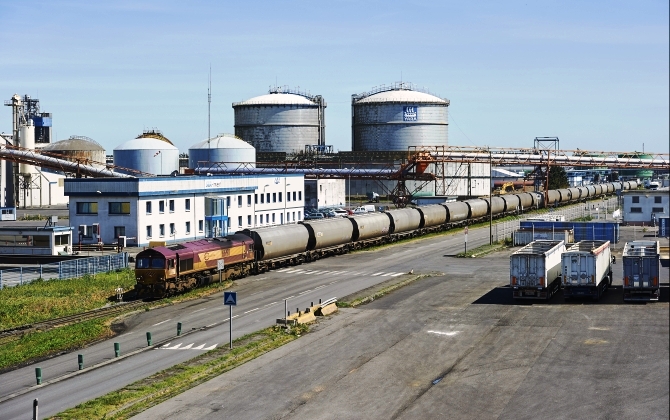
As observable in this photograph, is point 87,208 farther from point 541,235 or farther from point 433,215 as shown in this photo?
point 541,235

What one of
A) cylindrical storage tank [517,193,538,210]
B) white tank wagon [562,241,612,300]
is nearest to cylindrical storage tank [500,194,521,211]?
cylindrical storage tank [517,193,538,210]

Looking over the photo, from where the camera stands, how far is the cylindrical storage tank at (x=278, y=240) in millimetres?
67812

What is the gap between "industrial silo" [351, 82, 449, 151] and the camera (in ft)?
578

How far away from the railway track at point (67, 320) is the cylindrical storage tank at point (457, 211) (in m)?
57.3

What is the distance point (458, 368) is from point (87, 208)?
59.4 m

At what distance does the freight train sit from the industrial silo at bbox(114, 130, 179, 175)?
55.9m

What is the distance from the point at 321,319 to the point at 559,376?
58.2 feet

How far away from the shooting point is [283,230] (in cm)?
7150

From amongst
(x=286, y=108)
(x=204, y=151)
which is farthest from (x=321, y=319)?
(x=286, y=108)

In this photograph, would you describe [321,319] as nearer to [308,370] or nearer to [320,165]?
[308,370]

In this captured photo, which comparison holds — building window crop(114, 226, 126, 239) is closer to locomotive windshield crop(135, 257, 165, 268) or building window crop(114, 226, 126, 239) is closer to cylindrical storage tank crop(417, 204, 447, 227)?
locomotive windshield crop(135, 257, 165, 268)

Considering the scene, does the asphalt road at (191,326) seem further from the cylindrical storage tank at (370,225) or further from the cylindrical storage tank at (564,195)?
the cylindrical storage tank at (564,195)

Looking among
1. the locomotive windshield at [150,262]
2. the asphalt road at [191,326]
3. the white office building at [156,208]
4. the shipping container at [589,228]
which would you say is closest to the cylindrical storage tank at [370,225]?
the asphalt road at [191,326]

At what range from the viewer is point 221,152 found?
509 feet
